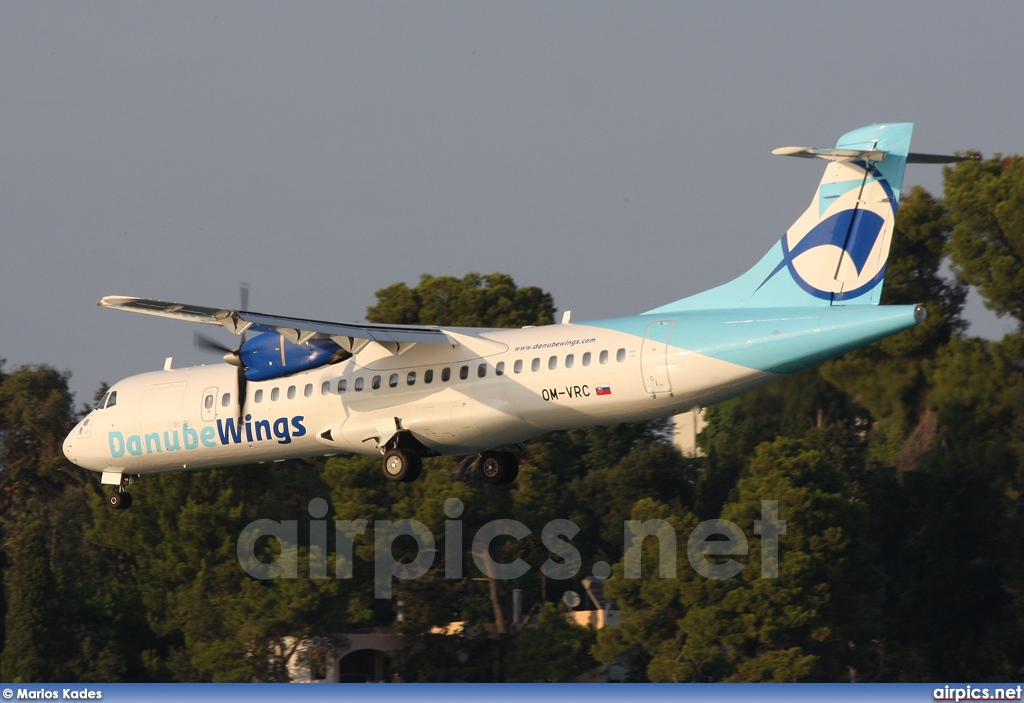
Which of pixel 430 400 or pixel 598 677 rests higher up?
pixel 430 400

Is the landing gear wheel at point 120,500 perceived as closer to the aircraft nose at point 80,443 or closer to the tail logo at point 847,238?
the aircraft nose at point 80,443

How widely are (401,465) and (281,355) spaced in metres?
2.70

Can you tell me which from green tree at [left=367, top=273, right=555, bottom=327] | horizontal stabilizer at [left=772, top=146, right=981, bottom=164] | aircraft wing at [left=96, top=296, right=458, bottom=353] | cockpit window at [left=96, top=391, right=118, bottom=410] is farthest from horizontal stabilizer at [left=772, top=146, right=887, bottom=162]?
green tree at [left=367, top=273, right=555, bottom=327]

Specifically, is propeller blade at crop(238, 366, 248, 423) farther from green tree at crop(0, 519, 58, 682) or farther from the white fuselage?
green tree at crop(0, 519, 58, 682)

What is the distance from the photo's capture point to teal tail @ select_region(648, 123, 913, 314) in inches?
880

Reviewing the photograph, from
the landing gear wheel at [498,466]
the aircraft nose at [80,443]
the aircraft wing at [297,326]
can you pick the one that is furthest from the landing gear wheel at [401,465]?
the aircraft nose at [80,443]

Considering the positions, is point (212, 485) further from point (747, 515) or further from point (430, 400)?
point (430, 400)

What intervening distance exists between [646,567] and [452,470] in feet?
24.1

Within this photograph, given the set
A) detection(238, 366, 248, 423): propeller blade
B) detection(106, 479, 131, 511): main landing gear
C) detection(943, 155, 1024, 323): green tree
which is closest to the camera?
detection(238, 366, 248, 423): propeller blade

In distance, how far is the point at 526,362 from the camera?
23.9 metres

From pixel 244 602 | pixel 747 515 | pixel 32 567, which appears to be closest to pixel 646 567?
pixel 747 515

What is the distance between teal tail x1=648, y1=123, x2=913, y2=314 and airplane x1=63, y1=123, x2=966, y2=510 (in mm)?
22

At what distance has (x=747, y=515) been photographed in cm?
4781

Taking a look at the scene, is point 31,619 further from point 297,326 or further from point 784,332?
point 784,332
